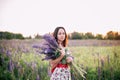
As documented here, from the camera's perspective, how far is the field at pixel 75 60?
14.7 ft

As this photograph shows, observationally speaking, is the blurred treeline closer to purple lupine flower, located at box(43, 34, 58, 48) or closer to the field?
the field

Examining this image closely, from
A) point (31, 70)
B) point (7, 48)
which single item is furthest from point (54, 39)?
point (7, 48)

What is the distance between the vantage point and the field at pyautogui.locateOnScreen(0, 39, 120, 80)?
4.48 m

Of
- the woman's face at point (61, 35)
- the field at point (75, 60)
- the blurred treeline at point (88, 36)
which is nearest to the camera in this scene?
the woman's face at point (61, 35)

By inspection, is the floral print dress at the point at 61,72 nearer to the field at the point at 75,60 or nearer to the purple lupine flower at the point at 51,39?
the purple lupine flower at the point at 51,39

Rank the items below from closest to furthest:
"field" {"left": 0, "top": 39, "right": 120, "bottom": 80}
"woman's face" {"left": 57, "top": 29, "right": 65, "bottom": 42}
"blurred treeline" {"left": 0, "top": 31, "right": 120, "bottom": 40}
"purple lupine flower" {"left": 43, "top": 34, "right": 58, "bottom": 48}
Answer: "purple lupine flower" {"left": 43, "top": 34, "right": 58, "bottom": 48} < "woman's face" {"left": 57, "top": 29, "right": 65, "bottom": 42} < "field" {"left": 0, "top": 39, "right": 120, "bottom": 80} < "blurred treeline" {"left": 0, "top": 31, "right": 120, "bottom": 40}

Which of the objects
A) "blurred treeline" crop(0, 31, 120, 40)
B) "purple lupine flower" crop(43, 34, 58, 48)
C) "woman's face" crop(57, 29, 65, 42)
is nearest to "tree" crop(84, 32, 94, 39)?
"blurred treeline" crop(0, 31, 120, 40)

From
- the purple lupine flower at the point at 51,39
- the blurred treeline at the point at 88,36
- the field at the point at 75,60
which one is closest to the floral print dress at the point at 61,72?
the purple lupine flower at the point at 51,39

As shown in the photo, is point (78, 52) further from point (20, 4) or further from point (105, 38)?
point (20, 4)

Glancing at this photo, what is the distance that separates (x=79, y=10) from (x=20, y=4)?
80 centimetres

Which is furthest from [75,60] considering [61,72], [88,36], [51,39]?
[51,39]

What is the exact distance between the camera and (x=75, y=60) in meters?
4.63

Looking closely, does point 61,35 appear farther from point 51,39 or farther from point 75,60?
point 75,60

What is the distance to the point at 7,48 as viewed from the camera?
479cm
